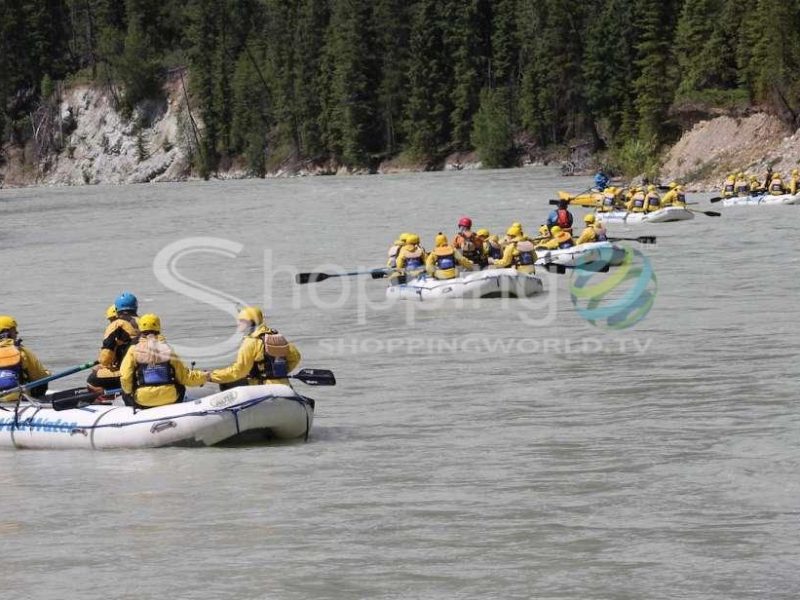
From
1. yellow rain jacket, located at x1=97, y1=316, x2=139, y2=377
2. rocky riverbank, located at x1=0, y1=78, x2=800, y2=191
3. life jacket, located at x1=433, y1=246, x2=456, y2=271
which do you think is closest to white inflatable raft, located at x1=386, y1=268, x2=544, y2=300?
life jacket, located at x1=433, y1=246, x2=456, y2=271

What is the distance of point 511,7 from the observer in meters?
124

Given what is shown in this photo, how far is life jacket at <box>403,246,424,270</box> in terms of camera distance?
29500mm

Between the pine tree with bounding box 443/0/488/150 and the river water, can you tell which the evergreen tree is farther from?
the river water

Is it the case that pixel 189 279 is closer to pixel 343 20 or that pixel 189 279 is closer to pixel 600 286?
pixel 600 286

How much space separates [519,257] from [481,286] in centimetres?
198

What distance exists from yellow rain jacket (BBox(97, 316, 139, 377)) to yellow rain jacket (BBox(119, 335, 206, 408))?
37.3 inches

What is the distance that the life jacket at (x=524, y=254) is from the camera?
97.2 feet

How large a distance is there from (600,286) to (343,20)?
106 m

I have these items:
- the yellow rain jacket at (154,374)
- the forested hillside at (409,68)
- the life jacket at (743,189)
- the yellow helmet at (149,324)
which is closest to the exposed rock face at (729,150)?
the forested hillside at (409,68)

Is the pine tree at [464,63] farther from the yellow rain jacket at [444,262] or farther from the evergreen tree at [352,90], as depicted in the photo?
the yellow rain jacket at [444,262]

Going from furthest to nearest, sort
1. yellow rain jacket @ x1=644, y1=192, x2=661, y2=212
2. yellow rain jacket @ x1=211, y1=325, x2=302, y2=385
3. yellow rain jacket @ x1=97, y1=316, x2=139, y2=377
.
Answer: yellow rain jacket @ x1=644, y1=192, x2=661, y2=212 < yellow rain jacket @ x1=97, y1=316, x2=139, y2=377 < yellow rain jacket @ x1=211, y1=325, x2=302, y2=385

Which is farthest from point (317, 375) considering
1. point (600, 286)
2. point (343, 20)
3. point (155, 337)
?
point (343, 20)

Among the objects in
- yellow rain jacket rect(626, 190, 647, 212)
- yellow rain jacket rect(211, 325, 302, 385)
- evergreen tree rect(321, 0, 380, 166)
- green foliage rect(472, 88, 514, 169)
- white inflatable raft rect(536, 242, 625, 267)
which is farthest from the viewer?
evergreen tree rect(321, 0, 380, 166)

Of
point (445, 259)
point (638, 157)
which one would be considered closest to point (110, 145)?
point (638, 157)
